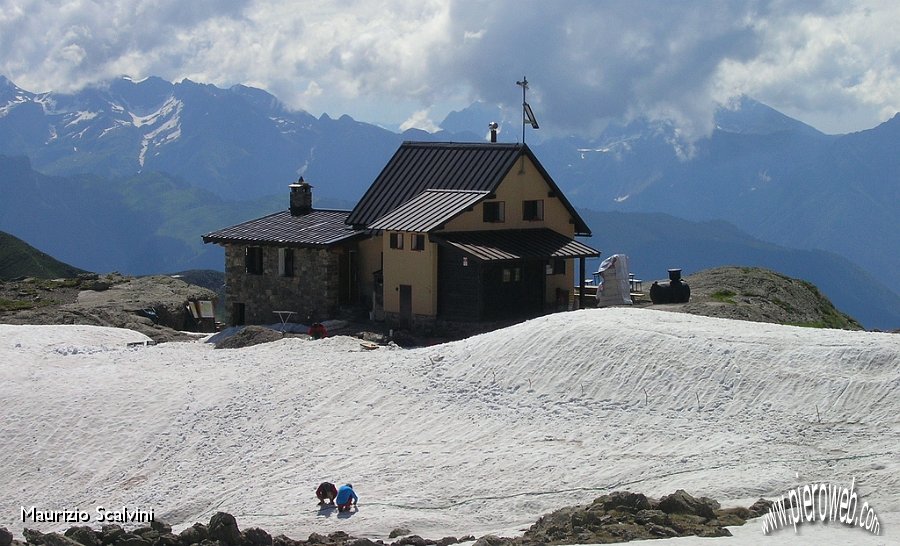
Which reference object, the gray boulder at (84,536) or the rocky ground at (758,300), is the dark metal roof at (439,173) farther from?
the gray boulder at (84,536)

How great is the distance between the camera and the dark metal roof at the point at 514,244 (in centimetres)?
4428

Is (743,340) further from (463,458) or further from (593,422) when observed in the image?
(463,458)

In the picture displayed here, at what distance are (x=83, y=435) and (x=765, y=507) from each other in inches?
667

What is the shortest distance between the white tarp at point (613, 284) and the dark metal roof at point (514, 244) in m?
1.28

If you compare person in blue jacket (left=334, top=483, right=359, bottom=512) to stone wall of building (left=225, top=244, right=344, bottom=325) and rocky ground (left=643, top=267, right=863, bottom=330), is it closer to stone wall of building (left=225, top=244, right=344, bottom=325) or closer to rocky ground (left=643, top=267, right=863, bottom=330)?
rocky ground (left=643, top=267, right=863, bottom=330)

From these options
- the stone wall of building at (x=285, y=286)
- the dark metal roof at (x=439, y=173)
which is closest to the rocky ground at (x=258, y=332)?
the stone wall of building at (x=285, y=286)

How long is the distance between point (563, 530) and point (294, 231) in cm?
2921

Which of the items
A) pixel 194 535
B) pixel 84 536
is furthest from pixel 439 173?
pixel 84 536

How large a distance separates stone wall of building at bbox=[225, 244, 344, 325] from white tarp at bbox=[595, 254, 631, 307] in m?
8.93

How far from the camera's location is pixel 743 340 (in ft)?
112

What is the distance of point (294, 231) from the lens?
51000 mm

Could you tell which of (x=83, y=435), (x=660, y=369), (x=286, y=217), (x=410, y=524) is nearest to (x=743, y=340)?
(x=660, y=369)

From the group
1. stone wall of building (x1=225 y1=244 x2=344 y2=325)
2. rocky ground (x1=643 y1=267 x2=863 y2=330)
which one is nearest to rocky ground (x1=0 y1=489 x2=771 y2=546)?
rocky ground (x1=643 y1=267 x2=863 y2=330)

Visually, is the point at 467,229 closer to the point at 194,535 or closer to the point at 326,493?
the point at 326,493
